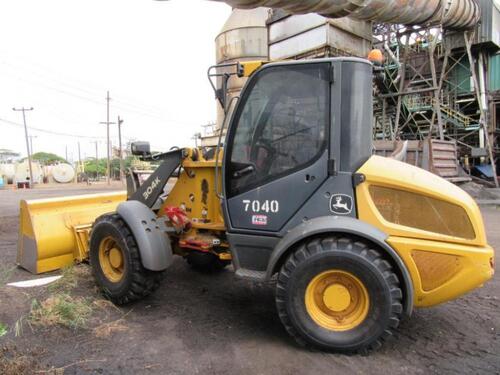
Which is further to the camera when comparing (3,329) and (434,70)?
(434,70)

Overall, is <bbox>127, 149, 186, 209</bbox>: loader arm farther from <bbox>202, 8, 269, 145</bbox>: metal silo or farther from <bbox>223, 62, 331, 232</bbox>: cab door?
<bbox>202, 8, 269, 145</bbox>: metal silo

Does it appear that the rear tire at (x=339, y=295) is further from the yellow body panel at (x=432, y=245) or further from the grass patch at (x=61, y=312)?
the grass patch at (x=61, y=312)

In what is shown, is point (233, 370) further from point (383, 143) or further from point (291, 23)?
point (291, 23)

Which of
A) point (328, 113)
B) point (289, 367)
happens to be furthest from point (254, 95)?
point (289, 367)

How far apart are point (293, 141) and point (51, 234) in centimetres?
332

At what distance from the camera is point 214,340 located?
134 inches

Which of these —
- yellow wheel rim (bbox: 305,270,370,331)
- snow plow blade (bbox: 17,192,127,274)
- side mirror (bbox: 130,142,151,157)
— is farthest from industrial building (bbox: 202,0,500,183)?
yellow wheel rim (bbox: 305,270,370,331)

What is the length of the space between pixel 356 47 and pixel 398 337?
12.5 m

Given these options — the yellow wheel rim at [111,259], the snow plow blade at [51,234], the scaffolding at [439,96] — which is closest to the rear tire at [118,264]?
the yellow wheel rim at [111,259]

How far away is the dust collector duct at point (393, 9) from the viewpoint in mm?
5008

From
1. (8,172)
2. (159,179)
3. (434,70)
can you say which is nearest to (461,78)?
(434,70)

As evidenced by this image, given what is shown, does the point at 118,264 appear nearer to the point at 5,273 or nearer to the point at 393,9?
the point at 5,273

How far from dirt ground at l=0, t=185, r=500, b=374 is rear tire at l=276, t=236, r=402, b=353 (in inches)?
6.6

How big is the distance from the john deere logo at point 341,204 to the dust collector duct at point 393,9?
87.0 inches
